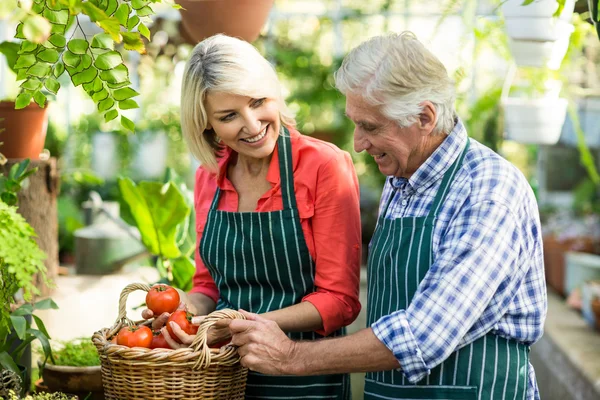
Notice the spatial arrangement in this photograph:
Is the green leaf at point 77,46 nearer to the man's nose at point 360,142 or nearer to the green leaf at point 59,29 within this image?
the green leaf at point 59,29

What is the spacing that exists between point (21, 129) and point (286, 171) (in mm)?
1085

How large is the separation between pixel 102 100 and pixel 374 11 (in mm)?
5720

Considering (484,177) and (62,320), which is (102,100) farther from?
(62,320)

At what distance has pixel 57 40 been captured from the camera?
165 cm

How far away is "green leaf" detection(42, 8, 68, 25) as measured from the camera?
162cm

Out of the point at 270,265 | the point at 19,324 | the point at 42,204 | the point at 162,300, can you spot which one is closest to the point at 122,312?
the point at 162,300

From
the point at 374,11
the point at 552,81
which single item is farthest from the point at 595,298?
the point at 374,11

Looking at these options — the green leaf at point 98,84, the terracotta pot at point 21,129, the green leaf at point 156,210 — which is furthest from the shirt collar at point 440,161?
the terracotta pot at point 21,129

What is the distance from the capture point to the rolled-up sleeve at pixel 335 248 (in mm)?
1987

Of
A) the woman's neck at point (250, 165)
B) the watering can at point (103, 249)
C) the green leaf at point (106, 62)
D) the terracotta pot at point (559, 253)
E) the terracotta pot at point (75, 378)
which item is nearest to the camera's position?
the green leaf at point (106, 62)

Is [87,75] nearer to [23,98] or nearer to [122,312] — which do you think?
[23,98]

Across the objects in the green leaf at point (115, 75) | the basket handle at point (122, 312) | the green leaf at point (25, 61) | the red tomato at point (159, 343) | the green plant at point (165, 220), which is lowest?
the green plant at point (165, 220)

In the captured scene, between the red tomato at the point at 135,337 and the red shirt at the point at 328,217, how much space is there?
15.8 inches

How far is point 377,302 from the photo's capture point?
6.30 ft
